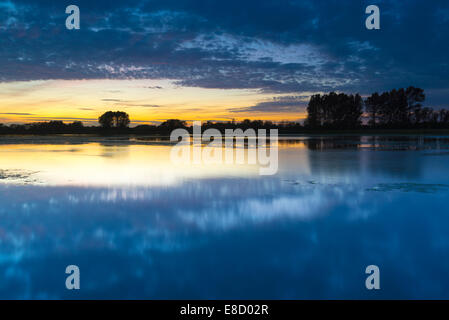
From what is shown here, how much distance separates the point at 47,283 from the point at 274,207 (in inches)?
163

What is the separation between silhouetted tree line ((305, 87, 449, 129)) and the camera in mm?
78025

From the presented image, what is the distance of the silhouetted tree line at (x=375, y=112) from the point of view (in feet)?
256

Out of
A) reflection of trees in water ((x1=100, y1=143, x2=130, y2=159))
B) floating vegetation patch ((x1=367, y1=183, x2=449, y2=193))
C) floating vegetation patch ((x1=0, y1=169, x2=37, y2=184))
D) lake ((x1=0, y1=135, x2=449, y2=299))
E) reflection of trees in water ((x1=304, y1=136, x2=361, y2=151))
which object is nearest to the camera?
lake ((x1=0, y1=135, x2=449, y2=299))

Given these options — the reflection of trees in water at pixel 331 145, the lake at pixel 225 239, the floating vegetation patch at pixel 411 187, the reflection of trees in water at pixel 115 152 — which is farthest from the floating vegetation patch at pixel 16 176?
the reflection of trees in water at pixel 331 145

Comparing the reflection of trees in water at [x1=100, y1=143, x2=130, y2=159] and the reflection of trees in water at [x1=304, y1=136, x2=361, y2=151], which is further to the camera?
the reflection of trees in water at [x1=304, y1=136, x2=361, y2=151]

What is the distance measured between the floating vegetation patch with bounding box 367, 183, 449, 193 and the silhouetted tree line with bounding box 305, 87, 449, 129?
2961 inches

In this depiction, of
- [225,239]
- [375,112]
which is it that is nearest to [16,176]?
[225,239]

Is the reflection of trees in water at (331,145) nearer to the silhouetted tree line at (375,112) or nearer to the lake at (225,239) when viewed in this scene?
the lake at (225,239)

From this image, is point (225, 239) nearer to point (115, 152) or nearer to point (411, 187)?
point (411, 187)

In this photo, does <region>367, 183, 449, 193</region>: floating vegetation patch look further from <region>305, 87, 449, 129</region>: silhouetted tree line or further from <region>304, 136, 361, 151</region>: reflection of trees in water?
<region>305, 87, 449, 129</region>: silhouetted tree line

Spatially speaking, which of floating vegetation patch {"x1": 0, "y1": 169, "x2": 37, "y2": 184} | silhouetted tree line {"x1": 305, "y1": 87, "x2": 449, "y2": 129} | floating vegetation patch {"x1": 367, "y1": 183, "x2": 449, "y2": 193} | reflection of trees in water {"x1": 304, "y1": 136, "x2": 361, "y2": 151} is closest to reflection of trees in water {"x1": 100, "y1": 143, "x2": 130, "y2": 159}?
floating vegetation patch {"x1": 0, "y1": 169, "x2": 37, "y2": 184}

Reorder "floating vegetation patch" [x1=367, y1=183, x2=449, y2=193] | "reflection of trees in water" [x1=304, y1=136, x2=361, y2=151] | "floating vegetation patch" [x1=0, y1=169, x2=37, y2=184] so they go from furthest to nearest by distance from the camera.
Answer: "reflection of trees in water" [x1=304, y1=136, x2=361, y2=151] < "floating vegetation patch" [x1=0, y1=169, x2=37, y2=184] < "floating vegetation patch" [x1=367, y1=183, x2=449, y2=193]

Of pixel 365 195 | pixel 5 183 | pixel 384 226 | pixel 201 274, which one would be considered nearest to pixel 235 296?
pixel 201 274

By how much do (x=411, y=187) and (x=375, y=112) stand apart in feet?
274
